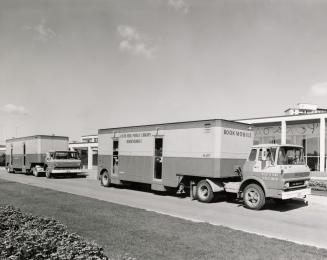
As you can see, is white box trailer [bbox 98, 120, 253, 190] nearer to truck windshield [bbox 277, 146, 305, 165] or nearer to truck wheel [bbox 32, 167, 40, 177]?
truck windshield [bbox 277, 146, 305, 165]

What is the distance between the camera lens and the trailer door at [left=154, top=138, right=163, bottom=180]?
16.3m

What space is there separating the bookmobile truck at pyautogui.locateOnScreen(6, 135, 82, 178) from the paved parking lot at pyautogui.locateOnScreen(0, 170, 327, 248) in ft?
36.3

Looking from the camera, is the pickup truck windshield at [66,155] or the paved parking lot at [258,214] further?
the pickup truck windshield at [66,155]

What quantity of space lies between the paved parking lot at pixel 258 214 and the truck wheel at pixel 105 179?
11.9 feet

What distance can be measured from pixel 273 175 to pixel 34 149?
2057 centimetres

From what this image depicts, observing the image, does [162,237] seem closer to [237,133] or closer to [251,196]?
[251,196]

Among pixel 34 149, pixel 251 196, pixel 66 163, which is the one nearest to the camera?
pixel 251 196

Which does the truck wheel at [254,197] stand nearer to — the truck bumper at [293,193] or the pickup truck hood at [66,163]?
the truck bumper at [293,193]

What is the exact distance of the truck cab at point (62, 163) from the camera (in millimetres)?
25469

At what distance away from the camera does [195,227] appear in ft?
28.4

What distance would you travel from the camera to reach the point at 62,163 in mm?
25688

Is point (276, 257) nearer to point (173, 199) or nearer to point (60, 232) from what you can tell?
point (60, 232)

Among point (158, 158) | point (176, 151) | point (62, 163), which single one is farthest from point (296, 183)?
point (62, 163)

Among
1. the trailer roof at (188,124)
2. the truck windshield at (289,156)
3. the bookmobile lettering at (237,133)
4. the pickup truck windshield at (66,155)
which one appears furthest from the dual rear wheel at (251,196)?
the pickup truck windshield at (66,155)
